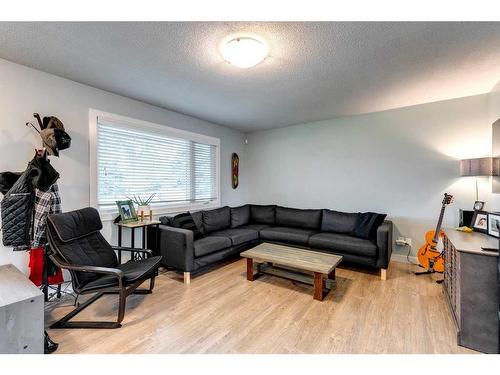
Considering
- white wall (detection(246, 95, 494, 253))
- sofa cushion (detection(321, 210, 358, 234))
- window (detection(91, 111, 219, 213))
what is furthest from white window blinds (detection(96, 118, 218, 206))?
sofa cushion (detection(321, 210, 358, 234))

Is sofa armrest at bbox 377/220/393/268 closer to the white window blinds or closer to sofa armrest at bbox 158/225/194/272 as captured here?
sofa armrest at bbox 158/225/194/272

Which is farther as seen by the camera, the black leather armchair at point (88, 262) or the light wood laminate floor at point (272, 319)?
the black leather armchair at point (88, 262)

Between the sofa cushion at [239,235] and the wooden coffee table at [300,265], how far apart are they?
527 millimetres

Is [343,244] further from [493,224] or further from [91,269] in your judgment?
[91,269]

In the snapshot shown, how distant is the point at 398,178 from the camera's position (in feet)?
11.7

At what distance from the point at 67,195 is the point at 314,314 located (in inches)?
117

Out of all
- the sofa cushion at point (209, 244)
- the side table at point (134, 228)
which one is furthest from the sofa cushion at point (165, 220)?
the sofa cushion at point (209, 244)

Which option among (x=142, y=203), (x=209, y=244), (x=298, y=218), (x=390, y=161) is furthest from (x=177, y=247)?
(x=390, y=161)

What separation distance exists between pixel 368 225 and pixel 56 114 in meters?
4.18

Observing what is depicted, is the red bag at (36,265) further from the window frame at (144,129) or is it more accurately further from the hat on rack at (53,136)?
the hat on rack at (53,136)

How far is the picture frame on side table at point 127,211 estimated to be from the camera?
2867 mm

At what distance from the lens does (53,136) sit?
220 centimetres

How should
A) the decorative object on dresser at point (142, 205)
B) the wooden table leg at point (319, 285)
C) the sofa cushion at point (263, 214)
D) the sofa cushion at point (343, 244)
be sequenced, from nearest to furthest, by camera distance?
the wooden table leg at point (319, 285) → the sofa cushion at point (343, 244) → the decorative object on dresser at point (142, 205) → the sofa cushion at point (263, 214)
